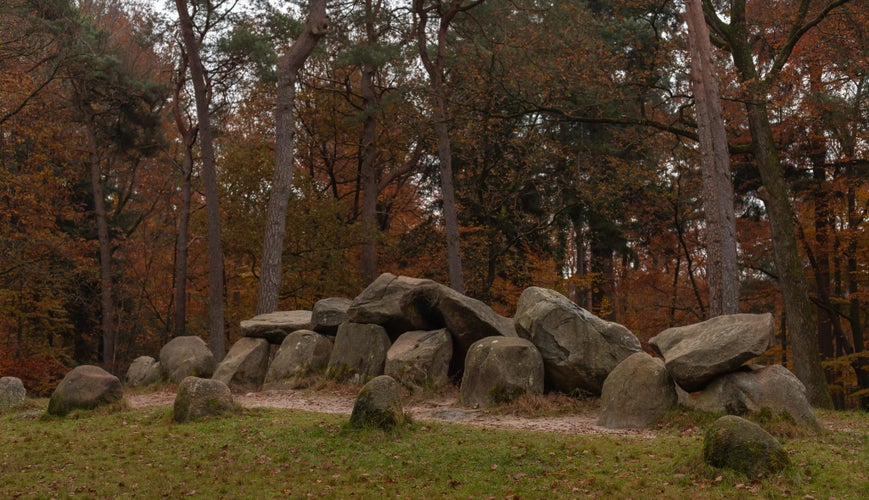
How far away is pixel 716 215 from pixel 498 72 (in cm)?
888

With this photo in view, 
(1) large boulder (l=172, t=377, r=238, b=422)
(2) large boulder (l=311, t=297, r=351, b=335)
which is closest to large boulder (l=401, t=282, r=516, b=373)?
(2) large boulder (l=311, t=297, r=351, b=335)

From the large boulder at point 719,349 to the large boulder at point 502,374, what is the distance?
2.43 meters

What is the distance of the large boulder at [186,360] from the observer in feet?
55.4

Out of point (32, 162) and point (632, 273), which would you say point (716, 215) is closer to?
point (632, 273)

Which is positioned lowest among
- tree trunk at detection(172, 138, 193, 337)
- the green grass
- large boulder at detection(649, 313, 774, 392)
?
the green grass

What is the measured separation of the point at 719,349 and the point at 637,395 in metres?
1.40

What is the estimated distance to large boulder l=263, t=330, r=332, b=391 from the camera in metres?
15.3

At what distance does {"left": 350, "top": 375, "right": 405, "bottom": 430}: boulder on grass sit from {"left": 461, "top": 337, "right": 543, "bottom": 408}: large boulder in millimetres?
2602

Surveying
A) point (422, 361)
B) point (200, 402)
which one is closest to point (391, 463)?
point (200, 402)

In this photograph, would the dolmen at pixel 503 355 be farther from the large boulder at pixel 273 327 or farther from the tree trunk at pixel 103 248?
the tree trunk at pixel 103 248

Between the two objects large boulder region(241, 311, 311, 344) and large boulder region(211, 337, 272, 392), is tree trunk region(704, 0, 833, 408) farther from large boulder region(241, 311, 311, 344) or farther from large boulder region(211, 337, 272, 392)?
large boulder region(211, 337, 272, 392)

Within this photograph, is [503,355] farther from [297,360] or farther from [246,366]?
[246,366]

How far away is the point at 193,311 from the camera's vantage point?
32.0 meters

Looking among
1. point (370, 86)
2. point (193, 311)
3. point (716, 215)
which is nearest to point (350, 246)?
point (370, 86)
